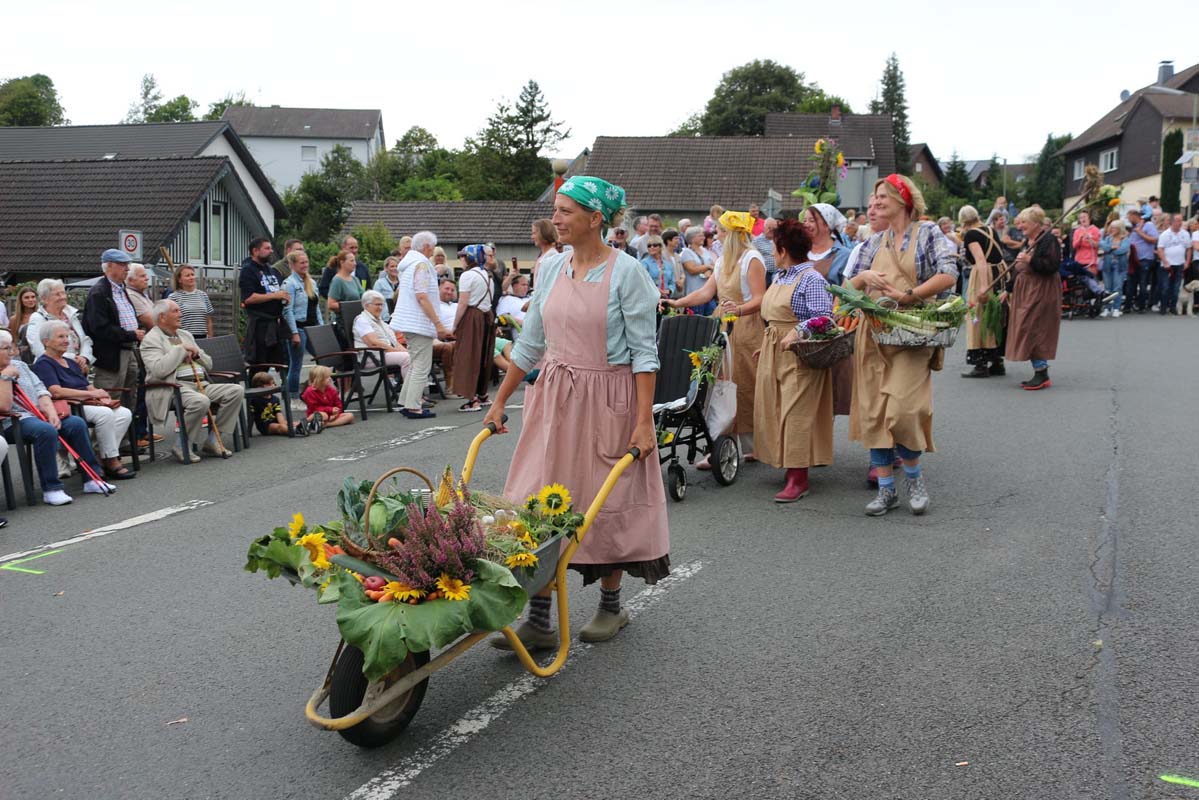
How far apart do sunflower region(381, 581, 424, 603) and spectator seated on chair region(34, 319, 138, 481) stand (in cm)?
690

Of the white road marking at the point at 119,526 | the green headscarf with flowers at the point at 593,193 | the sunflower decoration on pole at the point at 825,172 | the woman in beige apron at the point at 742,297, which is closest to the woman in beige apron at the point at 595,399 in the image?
the green headscarf with flowers at the point at 593,193

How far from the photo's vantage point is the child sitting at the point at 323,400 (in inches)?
493

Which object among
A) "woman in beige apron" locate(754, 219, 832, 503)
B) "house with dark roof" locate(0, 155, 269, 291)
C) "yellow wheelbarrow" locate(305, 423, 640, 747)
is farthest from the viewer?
"house with dark roof" locate(0, 155, 269, 291)

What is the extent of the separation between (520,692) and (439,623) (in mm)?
1085

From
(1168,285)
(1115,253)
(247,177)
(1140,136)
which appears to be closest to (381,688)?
(1115,253)

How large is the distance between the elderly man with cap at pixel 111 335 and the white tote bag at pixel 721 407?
18.1 feet

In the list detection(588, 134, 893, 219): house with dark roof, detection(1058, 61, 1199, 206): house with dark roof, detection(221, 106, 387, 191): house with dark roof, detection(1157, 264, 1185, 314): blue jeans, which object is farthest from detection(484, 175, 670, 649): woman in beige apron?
detection(221, 106, 387, 191): house with dark roof

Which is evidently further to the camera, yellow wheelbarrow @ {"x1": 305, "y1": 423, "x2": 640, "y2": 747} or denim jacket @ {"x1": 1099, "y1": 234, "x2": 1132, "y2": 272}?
denim jacket @ {"x1": 1099, "y1": 234, "x2": 1132, "y2": 272}

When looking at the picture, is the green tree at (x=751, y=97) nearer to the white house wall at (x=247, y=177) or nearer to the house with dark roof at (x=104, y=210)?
the white house wall at (x=247, y=177)

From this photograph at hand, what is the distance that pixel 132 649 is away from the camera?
17.6 ft

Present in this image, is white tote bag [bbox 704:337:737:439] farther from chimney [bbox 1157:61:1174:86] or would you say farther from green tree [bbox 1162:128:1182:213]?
chimney [bbox 1157:61:1174:86]

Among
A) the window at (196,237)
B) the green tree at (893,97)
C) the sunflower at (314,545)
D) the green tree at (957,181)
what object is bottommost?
the sunflower at (314,545)

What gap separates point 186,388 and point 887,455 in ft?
21.7

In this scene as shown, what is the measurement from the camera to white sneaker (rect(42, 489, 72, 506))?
9.02 meters
